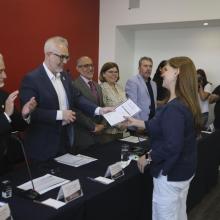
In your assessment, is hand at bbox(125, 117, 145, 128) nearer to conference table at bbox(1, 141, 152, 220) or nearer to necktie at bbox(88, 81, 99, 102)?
conference table at bbox(1, 141, 152, 220)

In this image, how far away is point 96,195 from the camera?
1.71 meters

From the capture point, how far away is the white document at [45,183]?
5.72 feet

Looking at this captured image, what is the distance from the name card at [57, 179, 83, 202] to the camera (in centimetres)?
160

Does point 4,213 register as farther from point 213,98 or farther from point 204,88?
point 204,88

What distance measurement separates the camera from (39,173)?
1982 mm

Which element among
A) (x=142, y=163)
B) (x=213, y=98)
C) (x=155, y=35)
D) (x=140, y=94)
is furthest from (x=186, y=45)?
(x=142, y=163)

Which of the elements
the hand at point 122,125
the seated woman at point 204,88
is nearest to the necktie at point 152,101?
the hand at point 122,125

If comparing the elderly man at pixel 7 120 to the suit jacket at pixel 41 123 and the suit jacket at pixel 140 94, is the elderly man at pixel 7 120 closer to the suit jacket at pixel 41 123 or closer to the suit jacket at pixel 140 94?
the suit jacket at pixel 41 123

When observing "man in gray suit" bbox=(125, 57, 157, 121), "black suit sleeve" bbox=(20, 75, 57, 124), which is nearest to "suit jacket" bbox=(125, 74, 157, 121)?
"man in gray suit" bbox=(125, 57, 157, 121)

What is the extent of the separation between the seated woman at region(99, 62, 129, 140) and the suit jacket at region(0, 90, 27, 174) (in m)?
1.23

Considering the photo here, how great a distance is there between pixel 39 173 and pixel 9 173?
191 millimetres

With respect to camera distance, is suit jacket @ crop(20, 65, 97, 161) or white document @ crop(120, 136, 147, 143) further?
white document @ crop(120, 136, 147, 143)

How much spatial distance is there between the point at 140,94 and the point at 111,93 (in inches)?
14.0

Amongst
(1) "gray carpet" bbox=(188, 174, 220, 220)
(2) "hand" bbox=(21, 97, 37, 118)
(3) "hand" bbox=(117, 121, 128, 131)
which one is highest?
(2) "hand" bbox=(21, 97, 37, 118)
